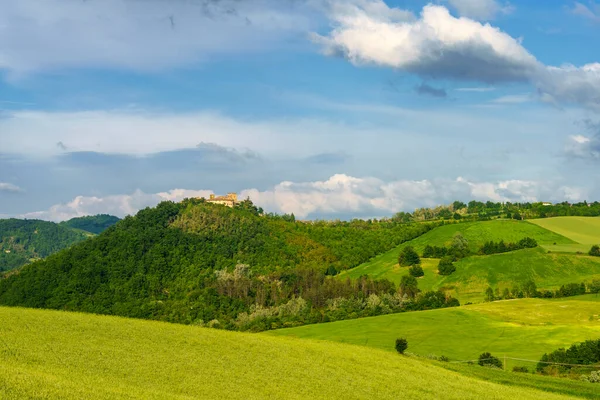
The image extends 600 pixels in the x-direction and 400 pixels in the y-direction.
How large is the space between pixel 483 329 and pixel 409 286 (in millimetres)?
65008

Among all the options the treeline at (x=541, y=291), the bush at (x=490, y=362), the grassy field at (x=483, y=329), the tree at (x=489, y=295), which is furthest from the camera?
the tree at (x=489, y=295)

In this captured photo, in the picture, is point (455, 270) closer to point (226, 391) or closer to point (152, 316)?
point (152, 316)

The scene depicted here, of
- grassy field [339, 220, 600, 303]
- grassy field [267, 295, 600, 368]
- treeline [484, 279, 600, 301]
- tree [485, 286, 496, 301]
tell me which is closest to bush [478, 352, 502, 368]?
grassy field [267, 295, 600, 368]

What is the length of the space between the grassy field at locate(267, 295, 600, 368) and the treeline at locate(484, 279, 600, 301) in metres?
5.10

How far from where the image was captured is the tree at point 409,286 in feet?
591

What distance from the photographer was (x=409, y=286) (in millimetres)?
185000

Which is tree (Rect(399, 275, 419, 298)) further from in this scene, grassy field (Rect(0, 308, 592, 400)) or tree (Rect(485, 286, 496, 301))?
grassy field (Rect(0, 308, 592, 400))

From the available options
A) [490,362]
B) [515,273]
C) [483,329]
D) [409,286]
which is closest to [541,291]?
[515,273]

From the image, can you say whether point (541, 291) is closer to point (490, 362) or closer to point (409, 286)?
point (409, 286)

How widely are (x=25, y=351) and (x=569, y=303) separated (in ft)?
435

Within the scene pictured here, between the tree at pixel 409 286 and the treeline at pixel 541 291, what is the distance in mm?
21106

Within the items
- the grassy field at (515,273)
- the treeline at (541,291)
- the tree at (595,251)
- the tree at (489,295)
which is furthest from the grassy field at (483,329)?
the tree at (595,251)

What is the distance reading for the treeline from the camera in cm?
15756

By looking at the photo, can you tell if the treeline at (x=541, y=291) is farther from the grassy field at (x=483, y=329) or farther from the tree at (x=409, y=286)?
the tree at (x=409, y=286)
